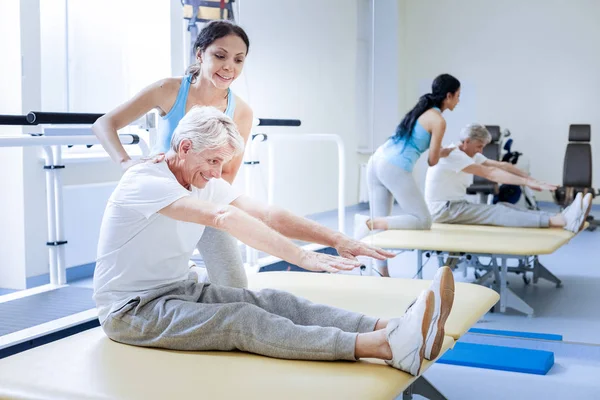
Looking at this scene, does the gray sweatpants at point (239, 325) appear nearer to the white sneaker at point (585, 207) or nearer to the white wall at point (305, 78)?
the white sneaker at point (585, 207)

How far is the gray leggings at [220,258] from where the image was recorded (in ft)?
8.04

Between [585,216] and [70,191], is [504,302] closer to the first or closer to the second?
[585,216]

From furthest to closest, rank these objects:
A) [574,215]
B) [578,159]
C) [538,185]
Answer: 1. [538,185]
2. [574,215]
3. [578,159]

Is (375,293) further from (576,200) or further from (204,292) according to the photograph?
(576,200)

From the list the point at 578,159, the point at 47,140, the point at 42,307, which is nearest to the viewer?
the point at 47,140

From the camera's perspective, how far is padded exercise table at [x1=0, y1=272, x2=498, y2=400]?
160cm

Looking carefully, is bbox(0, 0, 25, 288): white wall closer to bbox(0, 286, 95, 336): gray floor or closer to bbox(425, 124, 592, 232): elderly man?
bbox(0, 286, 95, 336): gray floor

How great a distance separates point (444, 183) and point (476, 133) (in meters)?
0.37

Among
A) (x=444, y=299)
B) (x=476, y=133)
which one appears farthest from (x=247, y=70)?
(x=444, y=299)

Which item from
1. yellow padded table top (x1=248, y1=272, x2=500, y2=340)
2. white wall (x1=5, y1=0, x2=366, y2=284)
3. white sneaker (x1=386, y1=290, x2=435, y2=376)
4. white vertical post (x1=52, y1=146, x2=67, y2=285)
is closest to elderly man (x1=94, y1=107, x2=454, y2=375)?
white sneaker (x1=386, y1=290, x2=435, y2=376)

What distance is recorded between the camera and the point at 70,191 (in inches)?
161

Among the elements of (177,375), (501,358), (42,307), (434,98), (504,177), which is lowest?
(501,358)

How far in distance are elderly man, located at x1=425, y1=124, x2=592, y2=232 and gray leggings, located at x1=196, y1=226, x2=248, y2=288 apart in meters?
1.24

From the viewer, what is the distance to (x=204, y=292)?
2049 mm
